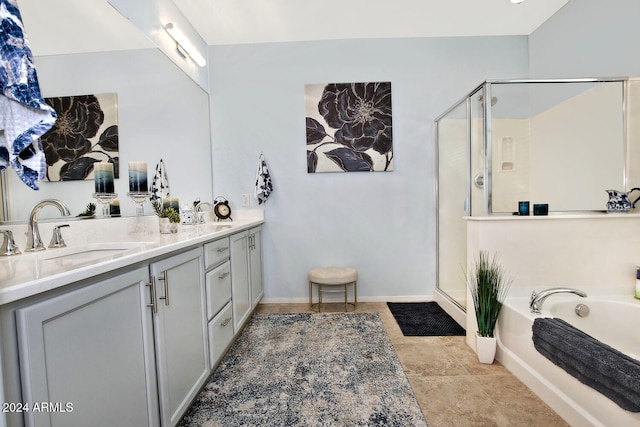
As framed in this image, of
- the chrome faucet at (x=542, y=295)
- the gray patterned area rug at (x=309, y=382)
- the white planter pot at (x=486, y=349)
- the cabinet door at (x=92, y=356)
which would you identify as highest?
the cabinet door at (x=92, y=356)

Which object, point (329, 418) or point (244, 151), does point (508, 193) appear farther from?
point (244, 151)

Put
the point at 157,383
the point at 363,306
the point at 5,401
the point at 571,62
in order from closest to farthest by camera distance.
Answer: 1. the point at 5,401
2. the point at 157,383
3. the point at 571,62
4. the point at 363,306

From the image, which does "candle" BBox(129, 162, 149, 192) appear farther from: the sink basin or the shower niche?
the shower niche

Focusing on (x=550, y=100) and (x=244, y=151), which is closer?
(x=550, y=100)

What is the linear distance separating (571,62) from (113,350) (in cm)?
349

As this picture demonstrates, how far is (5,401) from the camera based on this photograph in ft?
1.92

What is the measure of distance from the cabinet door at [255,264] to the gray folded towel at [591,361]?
1906 millimetres

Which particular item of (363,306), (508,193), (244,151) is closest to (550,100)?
(508,193)

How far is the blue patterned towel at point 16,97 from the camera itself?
2.19ft

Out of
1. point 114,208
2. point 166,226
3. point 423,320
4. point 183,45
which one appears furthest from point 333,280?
point 183,45

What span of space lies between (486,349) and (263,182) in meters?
2.11

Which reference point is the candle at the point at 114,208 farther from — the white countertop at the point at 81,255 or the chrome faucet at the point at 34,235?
the chrome faucet at the point at 34,235

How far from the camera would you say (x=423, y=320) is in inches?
94.3

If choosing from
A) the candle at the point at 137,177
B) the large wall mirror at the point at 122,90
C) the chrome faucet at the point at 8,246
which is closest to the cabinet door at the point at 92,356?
the chrome faucet at the point at 8,246
